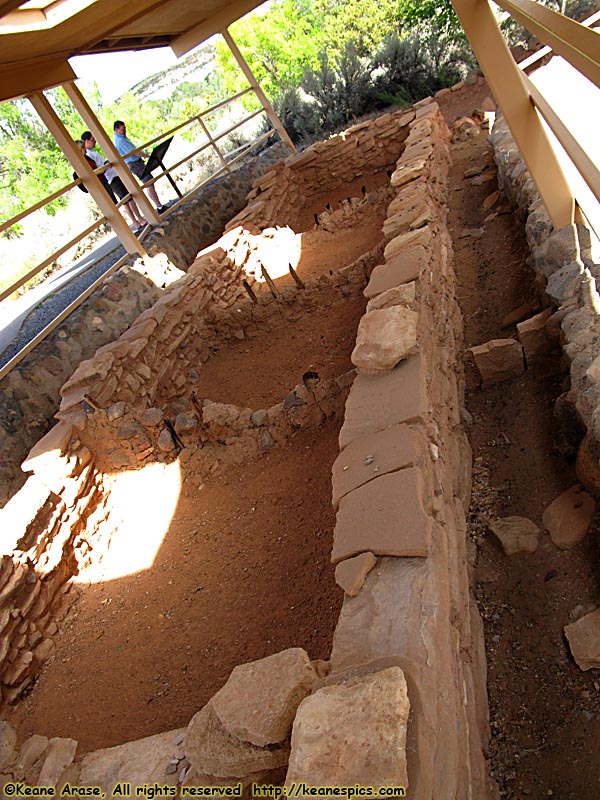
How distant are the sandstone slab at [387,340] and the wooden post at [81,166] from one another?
14.7ft

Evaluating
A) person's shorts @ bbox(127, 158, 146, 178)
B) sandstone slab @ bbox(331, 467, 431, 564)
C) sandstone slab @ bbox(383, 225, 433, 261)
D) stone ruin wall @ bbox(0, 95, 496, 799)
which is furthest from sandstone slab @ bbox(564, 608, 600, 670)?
person's shorts @ bbox(127, 158, 146, 178)

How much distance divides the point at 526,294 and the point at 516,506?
2.22m

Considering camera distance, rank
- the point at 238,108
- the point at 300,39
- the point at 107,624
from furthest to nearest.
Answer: the point at 238,108 < the point at 300,39 < the point at 107,624

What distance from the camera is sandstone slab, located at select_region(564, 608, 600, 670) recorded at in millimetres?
2172

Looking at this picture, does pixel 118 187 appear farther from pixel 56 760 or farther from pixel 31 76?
pixel 56 760

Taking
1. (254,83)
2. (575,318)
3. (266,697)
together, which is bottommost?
(575,318)

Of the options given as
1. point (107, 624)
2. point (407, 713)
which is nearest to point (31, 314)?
point (107, 624)

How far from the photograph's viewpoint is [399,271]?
11.9ft

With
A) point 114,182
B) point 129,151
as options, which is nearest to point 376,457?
point 114,182

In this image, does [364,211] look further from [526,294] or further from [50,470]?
[50,470]

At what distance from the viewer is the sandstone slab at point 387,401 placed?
250 cm

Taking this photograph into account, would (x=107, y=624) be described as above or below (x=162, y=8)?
below

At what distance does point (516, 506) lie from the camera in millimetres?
3002

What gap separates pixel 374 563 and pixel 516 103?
131 inches
